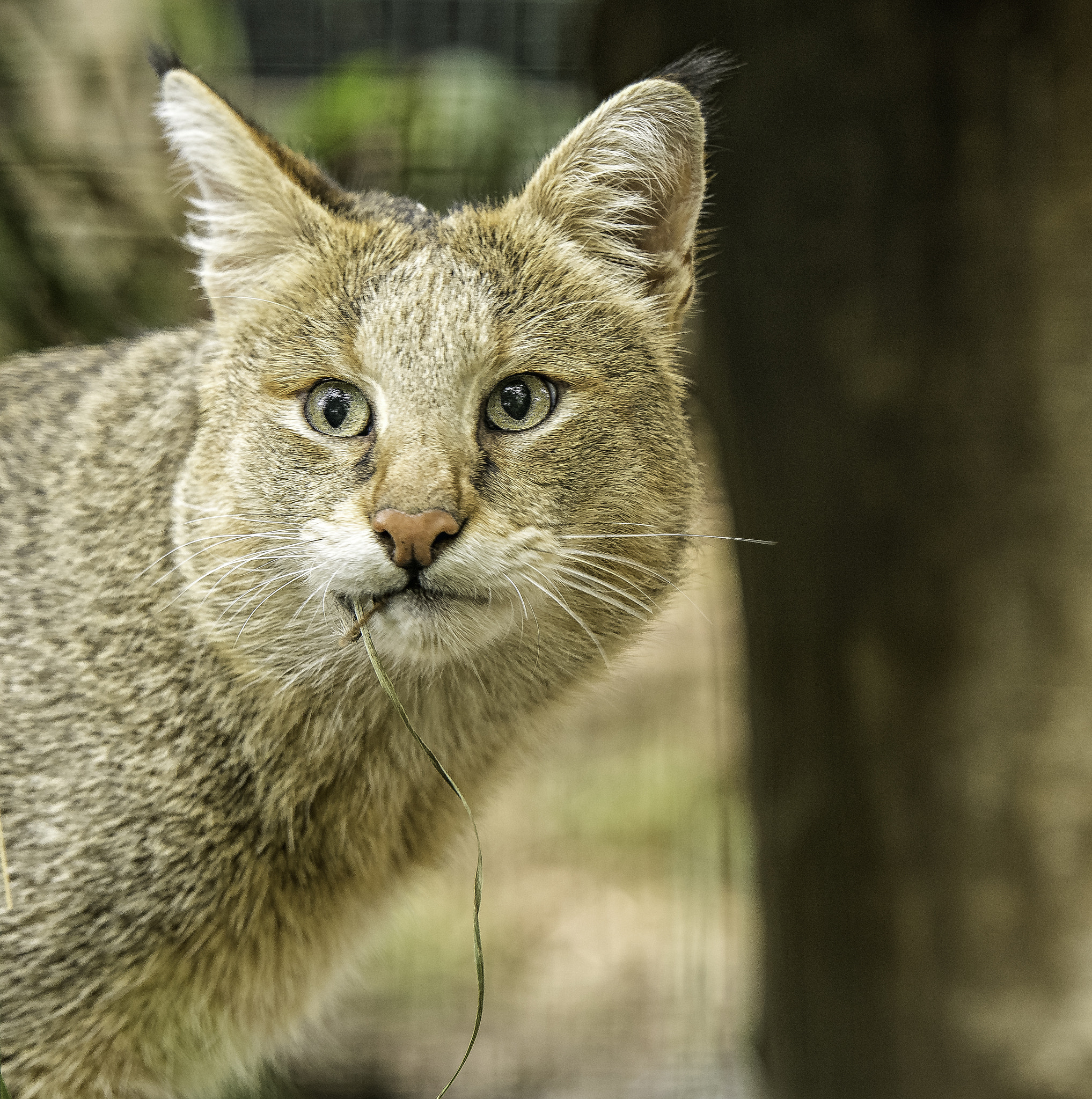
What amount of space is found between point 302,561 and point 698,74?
119 cm

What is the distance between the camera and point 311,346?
8.01ft

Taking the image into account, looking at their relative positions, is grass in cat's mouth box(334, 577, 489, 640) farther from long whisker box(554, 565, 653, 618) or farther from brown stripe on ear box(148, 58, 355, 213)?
brown stripe on ear box(148, 58, 355, 213)

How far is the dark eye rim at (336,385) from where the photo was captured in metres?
2.35

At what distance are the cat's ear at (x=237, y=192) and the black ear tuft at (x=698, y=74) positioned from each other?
0.76 metres

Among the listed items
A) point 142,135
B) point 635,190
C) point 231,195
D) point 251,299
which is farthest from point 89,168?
point 635,190

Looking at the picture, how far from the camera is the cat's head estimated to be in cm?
221

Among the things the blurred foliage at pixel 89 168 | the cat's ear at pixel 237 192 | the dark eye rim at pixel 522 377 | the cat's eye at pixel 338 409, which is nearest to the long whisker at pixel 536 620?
the dark eye rim at pixel 522 377

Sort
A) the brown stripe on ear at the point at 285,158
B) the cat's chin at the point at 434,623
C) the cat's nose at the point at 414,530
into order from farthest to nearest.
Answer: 1. the brown stripe on ear at the point at 285,158
2. the cat's chin at the point at 434,623
3. the cat's nose at the point at 414,530

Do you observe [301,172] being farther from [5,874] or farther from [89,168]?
[89,168]

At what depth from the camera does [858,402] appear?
14.5 ft

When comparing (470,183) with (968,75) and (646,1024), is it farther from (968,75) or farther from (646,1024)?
(646,1024)

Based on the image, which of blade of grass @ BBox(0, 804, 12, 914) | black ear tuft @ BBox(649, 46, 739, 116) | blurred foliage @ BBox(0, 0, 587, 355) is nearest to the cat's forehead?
black ear tuft @ BBox(649, 46, 739, 116)

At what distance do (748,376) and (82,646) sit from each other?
2615 mm

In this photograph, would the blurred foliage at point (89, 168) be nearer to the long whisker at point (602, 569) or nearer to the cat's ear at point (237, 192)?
the cat's ear at point (237, 192)
